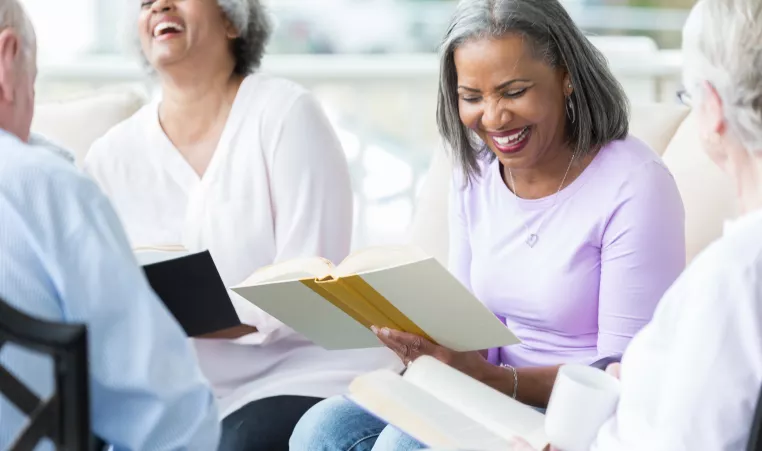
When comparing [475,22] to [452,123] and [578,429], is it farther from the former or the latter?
[578,429]

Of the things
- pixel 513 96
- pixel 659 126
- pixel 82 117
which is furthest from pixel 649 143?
pixel 82 117

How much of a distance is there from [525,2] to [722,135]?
2.10 ft

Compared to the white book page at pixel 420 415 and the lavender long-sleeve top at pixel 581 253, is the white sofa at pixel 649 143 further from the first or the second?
the white book page at pixel 420 415

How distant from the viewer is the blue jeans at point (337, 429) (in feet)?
5.54

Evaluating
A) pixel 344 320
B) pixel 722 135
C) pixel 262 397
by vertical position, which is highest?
pixel 722 135

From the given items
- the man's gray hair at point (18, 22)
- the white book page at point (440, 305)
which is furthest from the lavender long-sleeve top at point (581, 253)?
the man's gray hair at point (18, 22)

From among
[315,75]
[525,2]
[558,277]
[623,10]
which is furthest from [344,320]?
[623,10]

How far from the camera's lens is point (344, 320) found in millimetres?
1625

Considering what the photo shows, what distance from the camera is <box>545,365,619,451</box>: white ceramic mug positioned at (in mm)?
1171

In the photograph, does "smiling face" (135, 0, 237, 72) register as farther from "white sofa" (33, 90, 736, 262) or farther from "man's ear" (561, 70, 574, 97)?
"man's ear" (561, 70, 574, 97)

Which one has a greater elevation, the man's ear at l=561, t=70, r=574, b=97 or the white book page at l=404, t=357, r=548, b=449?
the man's ear at l=561, t=70, r=574, b=97

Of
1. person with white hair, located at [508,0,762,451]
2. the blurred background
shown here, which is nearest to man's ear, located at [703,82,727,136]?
person with white hair, located at [508,0,762,451]

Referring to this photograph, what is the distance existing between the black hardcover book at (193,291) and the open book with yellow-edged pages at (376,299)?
6 cm

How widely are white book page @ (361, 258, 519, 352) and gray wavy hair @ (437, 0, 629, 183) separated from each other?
0.42 m
